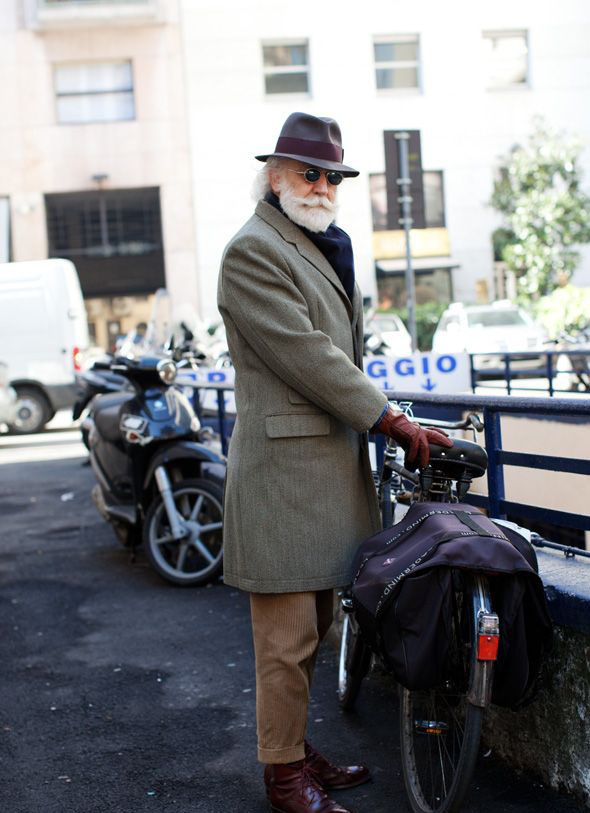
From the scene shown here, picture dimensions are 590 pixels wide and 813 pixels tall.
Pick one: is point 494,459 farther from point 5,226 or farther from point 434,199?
point 434,199

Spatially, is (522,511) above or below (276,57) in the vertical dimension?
below

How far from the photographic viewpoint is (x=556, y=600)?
129 inches

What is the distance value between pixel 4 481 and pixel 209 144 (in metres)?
20.0

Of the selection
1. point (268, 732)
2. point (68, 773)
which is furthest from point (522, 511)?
point (68, 773)

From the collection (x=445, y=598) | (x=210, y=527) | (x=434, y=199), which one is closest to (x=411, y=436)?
(x=445, y=598)

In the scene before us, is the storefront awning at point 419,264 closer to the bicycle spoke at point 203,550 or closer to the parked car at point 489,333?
the parked car at point 489,333

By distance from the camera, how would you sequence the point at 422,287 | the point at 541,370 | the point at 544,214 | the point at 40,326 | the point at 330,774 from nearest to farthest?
the point at 330,774
the point at 541,370
the point at 40,326
the point at 544,214
the point at 422,287

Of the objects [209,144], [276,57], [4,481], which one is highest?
[276,57]

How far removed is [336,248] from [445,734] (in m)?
1.42

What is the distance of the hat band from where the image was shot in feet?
10.5

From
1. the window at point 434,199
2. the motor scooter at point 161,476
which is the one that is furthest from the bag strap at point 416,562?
the window at point 434,199

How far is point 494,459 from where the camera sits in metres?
3.89

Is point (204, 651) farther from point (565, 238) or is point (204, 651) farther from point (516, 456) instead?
point (565, 238)

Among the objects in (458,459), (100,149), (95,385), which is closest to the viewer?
(458,459)
